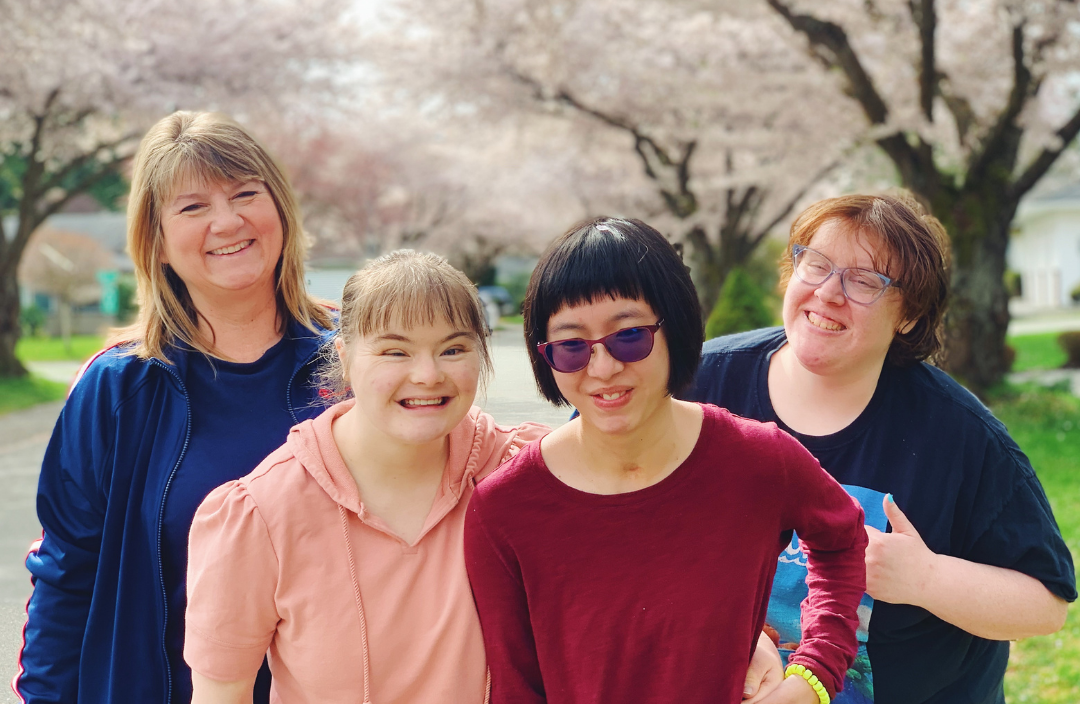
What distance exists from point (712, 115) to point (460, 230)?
15719mm

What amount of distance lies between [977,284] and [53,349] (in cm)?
2135

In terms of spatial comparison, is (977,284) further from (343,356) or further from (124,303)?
(124,303)

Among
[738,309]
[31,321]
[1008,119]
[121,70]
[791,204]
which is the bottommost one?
[31,321]

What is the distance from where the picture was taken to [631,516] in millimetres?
1574

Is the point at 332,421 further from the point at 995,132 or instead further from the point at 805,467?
the point at 995,132

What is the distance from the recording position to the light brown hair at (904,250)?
191 centimetres

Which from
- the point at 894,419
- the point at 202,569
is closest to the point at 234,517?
the point at 202,569

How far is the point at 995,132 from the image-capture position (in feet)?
32.6

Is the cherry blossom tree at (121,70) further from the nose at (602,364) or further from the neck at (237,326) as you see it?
the nose at (602,364)

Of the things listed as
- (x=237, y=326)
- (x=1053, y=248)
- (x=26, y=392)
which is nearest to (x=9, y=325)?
(x=26, y=392)

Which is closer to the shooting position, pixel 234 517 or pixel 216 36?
pixel 234 517

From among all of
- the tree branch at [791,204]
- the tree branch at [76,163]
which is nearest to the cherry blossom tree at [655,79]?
the tree branch at [791,204]

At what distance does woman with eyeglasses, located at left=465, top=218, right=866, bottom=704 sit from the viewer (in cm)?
154

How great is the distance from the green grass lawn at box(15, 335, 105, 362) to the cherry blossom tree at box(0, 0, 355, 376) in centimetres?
480
